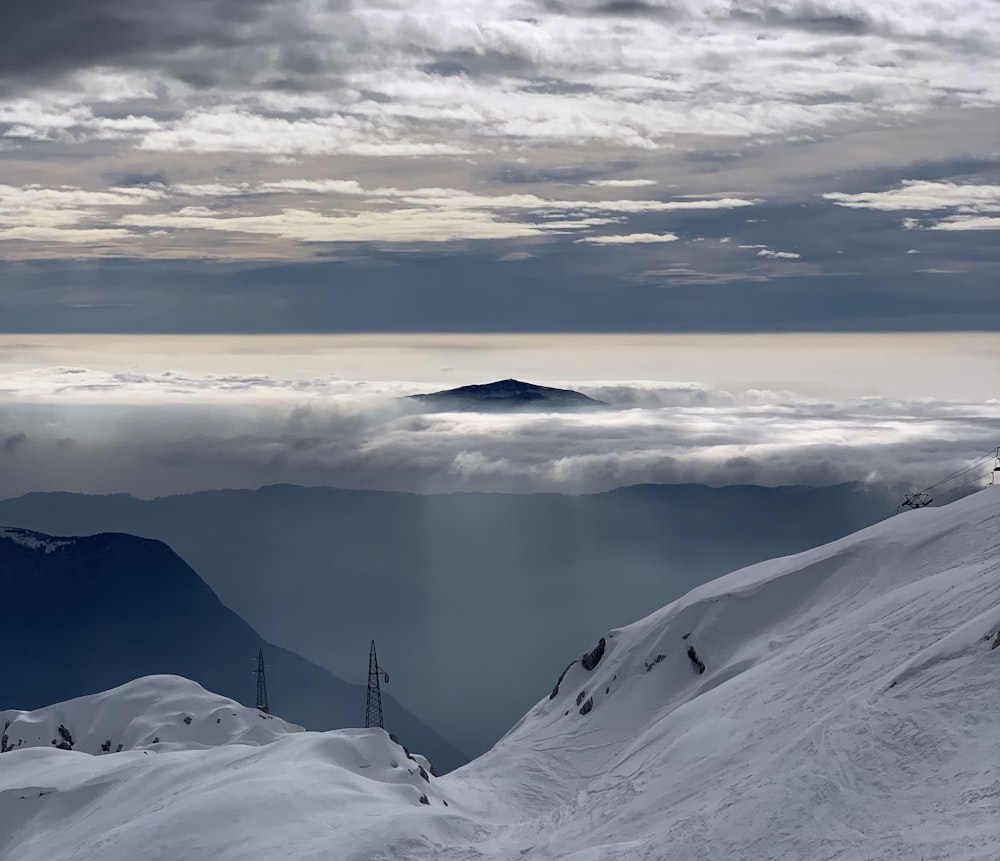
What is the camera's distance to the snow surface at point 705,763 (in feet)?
173

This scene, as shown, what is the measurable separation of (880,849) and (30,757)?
9039cm

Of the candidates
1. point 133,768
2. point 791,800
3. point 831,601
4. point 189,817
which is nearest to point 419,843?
point 189,817

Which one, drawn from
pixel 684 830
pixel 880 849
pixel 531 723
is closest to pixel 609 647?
pixel 531 723

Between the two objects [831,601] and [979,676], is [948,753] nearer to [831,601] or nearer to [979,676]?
[979,676]

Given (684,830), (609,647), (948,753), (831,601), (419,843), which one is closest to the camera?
(948,753)

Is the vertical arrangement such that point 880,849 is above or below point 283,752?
above

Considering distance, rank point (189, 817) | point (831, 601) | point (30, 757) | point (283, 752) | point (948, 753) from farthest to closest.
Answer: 1. point (30, 757)
2. point (831, 601)
3. point (283, 752)
4. point (189, 817)
5. point (948, 753)

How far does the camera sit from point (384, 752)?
96500 mm

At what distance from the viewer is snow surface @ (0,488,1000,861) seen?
2072 inches

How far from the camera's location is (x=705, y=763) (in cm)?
6806

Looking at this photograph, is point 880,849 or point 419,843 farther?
point 419,843

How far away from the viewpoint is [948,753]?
5291 cm

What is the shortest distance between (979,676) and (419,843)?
31.5 meters

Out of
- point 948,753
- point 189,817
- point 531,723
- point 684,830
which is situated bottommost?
point 531,723
